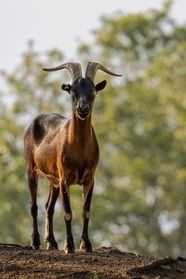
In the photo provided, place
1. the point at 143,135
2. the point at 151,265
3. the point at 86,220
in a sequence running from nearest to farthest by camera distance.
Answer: the point at 151,265, the point at 86,220, the point at 143,135

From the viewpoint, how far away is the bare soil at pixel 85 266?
45.7ft

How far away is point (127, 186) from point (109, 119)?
11.9ft

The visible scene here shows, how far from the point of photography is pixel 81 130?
16672 millimetres

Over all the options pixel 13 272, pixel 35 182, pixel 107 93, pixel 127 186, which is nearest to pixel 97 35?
pixel 107 93

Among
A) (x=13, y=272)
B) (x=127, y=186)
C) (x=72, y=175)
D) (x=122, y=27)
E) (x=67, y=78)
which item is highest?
(x=122, y=27)

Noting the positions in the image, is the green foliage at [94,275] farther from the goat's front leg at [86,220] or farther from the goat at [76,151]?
the goat's front leg at [86,220]

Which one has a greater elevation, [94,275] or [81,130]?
[81,130]

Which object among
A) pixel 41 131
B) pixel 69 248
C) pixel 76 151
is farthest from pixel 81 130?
pixel 41 131

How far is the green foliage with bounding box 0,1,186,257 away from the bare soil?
30904mm

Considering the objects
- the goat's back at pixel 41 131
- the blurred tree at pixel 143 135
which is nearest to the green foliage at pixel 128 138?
the blurred tree at pixel 143 135

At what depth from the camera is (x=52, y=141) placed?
58.4 ft

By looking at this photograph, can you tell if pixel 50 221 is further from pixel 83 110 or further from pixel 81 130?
pixel 83 110

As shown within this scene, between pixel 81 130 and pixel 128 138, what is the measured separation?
1437 inches

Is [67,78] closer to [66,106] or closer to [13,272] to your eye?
[66,106]
